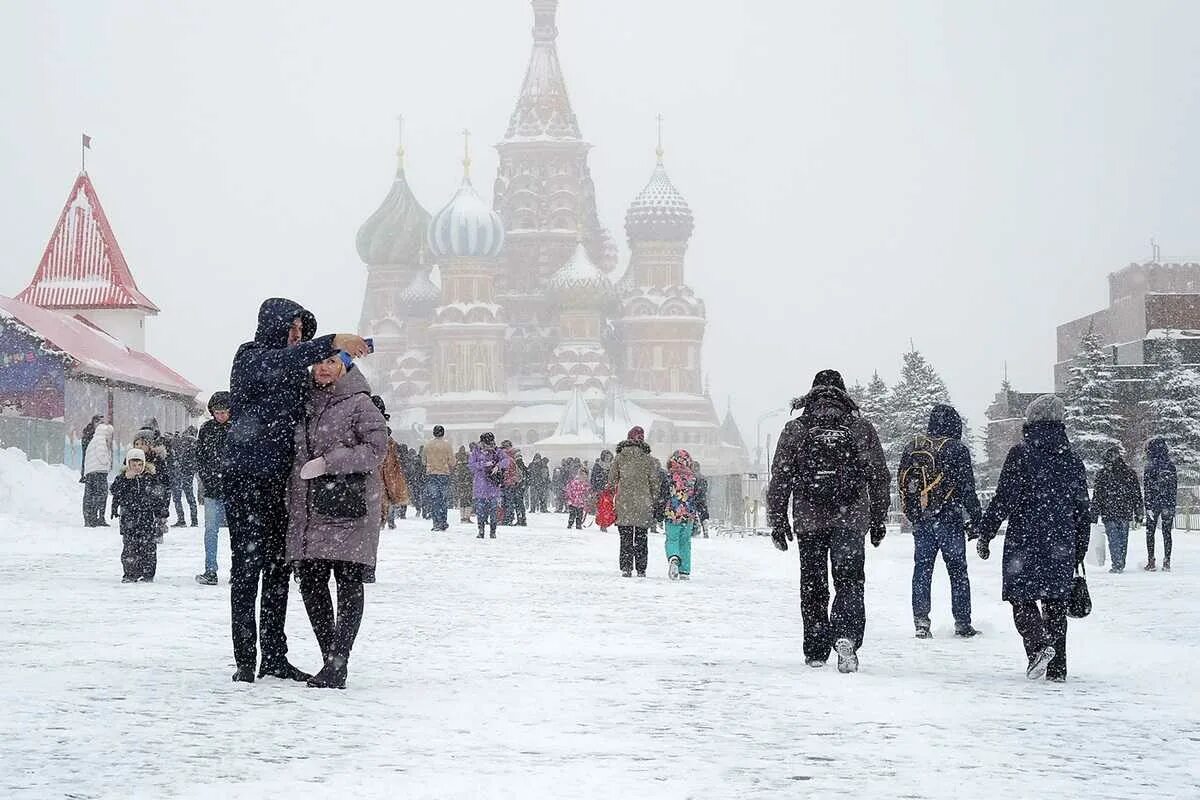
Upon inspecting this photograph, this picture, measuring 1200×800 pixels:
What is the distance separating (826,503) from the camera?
10.7m

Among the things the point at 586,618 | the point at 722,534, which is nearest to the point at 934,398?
the point at 722,534

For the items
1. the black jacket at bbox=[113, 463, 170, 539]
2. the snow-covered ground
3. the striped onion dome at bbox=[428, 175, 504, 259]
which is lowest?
the snow-covered ground

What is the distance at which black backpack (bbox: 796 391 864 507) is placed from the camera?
1070 centimetres

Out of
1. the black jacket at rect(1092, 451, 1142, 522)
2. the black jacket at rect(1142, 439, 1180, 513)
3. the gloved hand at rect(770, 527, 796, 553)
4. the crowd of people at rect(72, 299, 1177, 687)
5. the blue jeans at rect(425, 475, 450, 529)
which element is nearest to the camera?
the crowd of people at rect(72, 299, 1177, 687)

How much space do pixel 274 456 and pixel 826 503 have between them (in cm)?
314

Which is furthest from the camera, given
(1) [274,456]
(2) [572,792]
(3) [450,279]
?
(3) [450,279]

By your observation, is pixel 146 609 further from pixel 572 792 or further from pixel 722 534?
pixel 722 534

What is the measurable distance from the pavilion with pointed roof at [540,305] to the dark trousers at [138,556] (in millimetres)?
99479

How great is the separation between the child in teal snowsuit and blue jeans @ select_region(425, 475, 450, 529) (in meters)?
11.1

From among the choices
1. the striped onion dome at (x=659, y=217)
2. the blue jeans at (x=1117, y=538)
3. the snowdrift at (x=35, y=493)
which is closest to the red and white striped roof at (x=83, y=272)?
the snowdrift at (x=35, y=493)

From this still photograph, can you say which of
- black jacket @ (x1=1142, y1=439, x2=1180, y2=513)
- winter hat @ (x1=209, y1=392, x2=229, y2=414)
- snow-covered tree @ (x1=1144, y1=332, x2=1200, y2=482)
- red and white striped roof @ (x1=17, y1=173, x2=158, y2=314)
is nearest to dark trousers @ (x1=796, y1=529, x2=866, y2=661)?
winter hat @ (x1=209, y1=392, x2=229, y2=414)

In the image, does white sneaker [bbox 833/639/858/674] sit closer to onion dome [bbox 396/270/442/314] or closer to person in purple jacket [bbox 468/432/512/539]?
person in purple jacket [bbox 468/432/512/539]

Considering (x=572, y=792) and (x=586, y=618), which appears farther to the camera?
(x=586, y=618)

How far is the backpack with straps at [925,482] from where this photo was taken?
1327 cm
